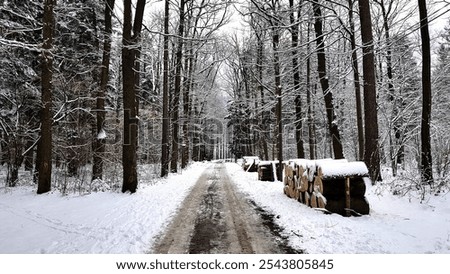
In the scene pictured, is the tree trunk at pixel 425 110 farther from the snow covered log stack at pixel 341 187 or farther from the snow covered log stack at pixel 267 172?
the snow covered log stack at pixel 267 172

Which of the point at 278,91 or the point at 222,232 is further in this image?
the point at 278,91

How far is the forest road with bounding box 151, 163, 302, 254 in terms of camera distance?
458 centimetres

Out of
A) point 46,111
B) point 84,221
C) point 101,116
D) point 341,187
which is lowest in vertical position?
point 84,221

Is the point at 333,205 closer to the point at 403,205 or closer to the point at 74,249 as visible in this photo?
the point at 403,205

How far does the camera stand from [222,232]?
5.52 metres

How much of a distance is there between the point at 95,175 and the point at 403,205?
1204 centimetres

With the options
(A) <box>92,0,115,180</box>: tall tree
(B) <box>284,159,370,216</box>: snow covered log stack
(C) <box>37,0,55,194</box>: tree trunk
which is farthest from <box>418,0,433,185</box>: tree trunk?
Answer: (C) <box>37,0,55,194</box>: tree trunk

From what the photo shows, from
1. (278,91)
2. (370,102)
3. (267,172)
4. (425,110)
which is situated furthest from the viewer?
(267,172)

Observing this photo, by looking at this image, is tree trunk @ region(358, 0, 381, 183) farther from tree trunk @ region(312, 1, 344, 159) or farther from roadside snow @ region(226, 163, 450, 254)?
tree trunk @ region(312, 1, 344, 159)

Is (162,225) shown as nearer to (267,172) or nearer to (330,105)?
(330,105)

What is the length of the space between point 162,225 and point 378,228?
4510mm

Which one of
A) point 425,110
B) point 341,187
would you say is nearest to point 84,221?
point 341,187

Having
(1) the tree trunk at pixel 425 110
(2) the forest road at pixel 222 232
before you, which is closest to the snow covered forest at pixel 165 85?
(1) the tree trunk at pixel 425 110
